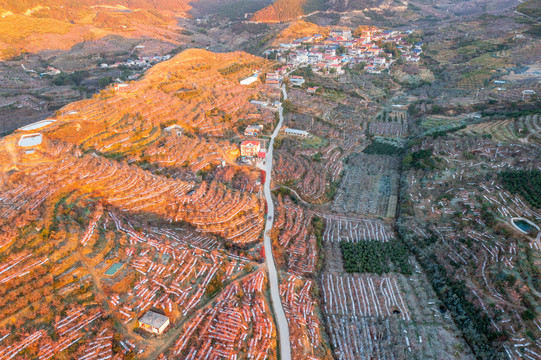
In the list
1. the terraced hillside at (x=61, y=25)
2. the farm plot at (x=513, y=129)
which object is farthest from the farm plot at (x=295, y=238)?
the terraced hillside at (x=61, y=25)

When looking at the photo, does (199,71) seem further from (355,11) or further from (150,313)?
(355,11)

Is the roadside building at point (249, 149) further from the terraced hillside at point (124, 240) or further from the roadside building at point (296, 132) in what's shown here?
the roadside building at point (296, 132)

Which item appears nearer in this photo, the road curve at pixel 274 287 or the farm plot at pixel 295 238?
the road curve at pixel 274 287

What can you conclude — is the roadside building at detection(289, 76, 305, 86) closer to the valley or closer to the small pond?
the valley

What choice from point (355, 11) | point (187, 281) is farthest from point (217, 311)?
point (355, 11)

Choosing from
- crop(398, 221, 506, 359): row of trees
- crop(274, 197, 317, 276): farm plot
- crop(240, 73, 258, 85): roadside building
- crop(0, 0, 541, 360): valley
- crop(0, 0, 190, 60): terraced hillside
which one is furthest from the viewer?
crop(0, 0, 190, 60): terraced hillside

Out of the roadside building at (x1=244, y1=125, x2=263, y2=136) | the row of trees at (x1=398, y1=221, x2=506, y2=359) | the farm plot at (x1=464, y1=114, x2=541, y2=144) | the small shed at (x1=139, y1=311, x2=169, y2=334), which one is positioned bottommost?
the row of trees at (x1=398, y1=221, x2=506, y2=359)

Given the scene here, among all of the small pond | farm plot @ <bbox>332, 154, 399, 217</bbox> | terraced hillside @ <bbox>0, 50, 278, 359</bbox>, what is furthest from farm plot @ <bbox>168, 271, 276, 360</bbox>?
the small pond
